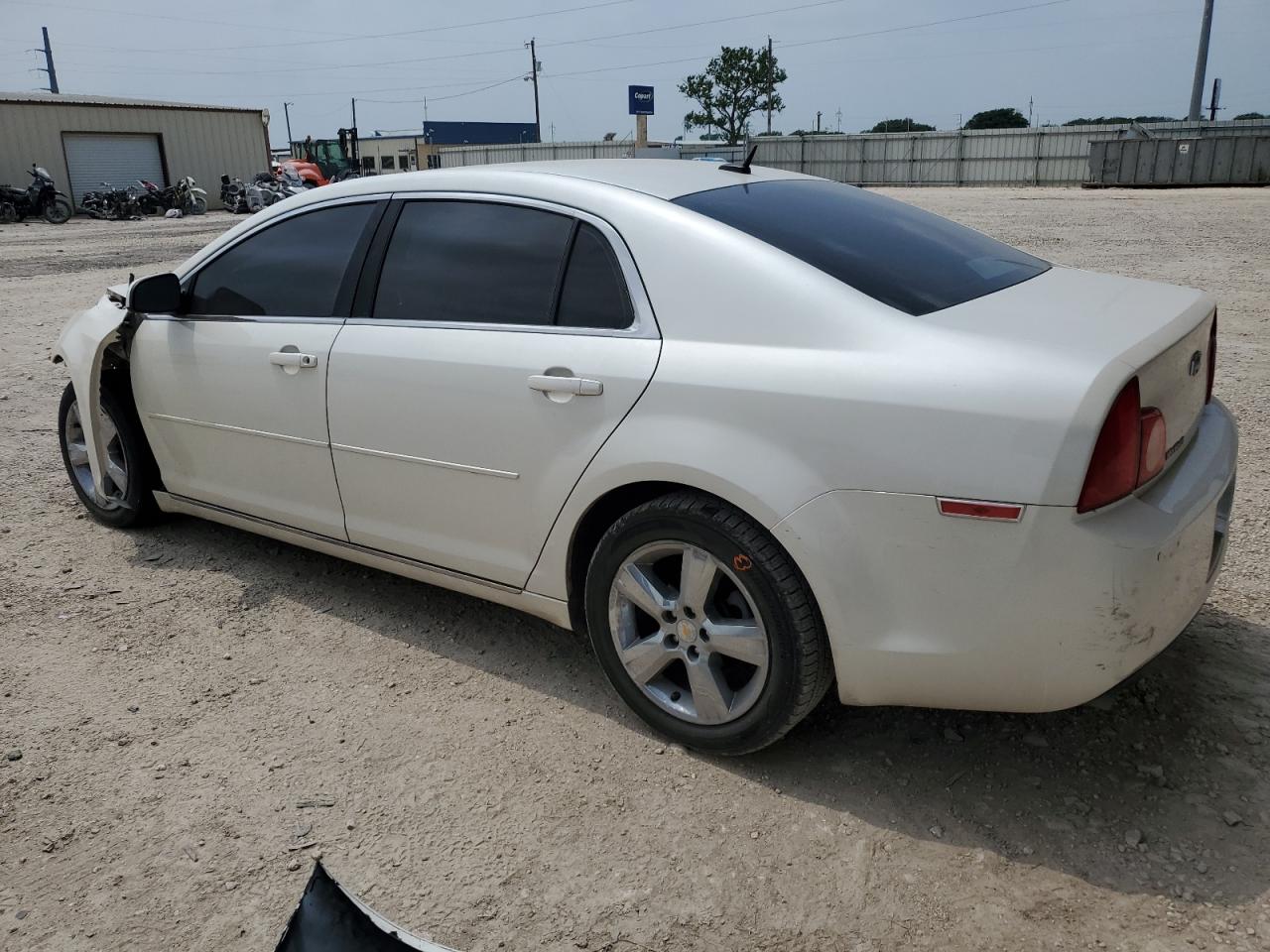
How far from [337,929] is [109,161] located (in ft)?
121

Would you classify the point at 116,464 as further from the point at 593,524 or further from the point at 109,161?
the point at 109,161

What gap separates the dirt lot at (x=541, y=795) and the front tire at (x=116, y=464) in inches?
22.3

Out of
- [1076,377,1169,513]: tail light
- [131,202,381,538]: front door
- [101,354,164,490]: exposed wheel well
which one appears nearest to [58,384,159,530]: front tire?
[101,354,164,490]: exposed wheel well

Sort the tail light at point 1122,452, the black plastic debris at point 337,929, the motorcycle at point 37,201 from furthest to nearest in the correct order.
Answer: the motorcycle at point 37,201 → the tail light at point 1122,452 → the black plastic debris at point 337,929

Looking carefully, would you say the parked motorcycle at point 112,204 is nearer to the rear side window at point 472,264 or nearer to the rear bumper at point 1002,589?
the rear side window at point 472,264

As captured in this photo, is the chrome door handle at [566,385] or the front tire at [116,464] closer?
the chrome door handle at [566,385]

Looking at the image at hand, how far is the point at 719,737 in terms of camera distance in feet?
8.97

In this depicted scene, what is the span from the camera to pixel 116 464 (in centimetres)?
451

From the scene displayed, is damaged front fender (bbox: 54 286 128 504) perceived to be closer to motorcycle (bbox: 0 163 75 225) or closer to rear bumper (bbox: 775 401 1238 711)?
rear bumper (bbox: 775 401 1238 711)

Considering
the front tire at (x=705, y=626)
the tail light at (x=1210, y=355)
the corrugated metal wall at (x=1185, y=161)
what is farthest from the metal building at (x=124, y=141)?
the tail light at (x=1210, y=355)

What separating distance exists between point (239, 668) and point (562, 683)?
3.73 ft

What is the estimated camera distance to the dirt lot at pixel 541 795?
7.43 feet

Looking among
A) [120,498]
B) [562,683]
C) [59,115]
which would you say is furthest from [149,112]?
[562,683]

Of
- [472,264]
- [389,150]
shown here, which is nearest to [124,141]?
[472,264]
